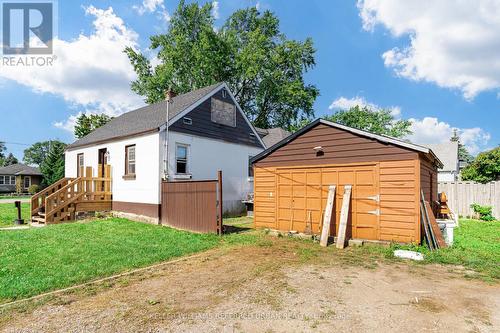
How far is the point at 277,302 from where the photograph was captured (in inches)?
173

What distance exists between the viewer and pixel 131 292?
489 centimetres

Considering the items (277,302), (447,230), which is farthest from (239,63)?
(277,302)

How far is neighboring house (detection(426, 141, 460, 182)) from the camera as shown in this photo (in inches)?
1278

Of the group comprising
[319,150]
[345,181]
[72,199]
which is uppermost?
[319,150]

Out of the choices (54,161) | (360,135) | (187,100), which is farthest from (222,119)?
(54,161)

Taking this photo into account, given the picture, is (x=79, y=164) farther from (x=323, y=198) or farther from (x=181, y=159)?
(x=323, y=198)

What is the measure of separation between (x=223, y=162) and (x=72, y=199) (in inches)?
293

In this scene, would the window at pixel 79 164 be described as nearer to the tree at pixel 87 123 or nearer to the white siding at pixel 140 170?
the white siding at pixel 140 170

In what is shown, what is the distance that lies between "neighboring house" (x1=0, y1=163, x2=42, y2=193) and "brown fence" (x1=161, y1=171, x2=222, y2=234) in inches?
1668

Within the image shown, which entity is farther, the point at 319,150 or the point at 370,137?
the point at 319,150

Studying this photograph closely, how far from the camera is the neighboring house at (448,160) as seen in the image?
32469 mm

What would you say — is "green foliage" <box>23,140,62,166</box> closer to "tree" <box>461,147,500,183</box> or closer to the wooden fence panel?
the wooden fence panel

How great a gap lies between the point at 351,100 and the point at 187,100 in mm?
27009

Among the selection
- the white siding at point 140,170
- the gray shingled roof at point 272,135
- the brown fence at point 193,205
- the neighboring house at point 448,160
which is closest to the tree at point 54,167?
the white siding at point 140,170
